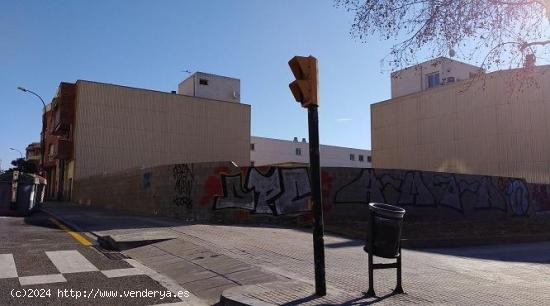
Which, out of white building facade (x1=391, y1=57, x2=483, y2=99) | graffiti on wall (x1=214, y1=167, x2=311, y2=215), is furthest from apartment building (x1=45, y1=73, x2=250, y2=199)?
graffiti on wall (x1=214, y1=167, x2=311, y2=215)

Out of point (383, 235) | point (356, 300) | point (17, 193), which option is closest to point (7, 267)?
point (356, 300)

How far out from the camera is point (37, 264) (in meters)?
8.94

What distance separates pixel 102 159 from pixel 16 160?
5789 cm

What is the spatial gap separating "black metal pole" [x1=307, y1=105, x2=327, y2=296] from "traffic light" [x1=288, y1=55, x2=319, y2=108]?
13 centimetres

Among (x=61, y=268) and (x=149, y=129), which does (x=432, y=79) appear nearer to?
(x=149, y=129)

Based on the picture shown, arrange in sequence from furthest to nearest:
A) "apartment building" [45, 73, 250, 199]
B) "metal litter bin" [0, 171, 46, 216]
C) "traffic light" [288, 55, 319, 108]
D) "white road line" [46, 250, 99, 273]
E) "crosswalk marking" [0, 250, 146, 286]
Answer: "apartment building" [45, 73, 250, 199] < "metal litter bin" [0, 171, 46, 216] < "white road line" [46, 250, 99, 273] < "crosswalk marking" [0, 250, 146, 286] < "traffic light" [288, 55, 319, 108]

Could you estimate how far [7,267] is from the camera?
8602mm

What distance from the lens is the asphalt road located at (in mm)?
6805

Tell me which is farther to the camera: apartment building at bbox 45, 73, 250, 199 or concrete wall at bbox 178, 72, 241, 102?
concrete wall at bbox 178, 72, 241, 102

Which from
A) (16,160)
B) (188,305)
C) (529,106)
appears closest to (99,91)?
(529,106)

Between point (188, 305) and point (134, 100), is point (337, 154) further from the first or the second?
point (188, 305)

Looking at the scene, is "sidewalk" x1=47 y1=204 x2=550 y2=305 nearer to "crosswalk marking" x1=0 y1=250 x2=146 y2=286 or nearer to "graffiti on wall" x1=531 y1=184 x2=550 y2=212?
"crosswalk marking" x1=0 y1=250 x2=146 y2=286

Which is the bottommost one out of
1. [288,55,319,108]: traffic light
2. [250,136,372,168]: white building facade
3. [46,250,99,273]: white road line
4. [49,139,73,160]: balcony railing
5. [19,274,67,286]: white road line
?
[19,274,67,286]: white road line

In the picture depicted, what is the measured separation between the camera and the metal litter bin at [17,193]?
20.6 metres
